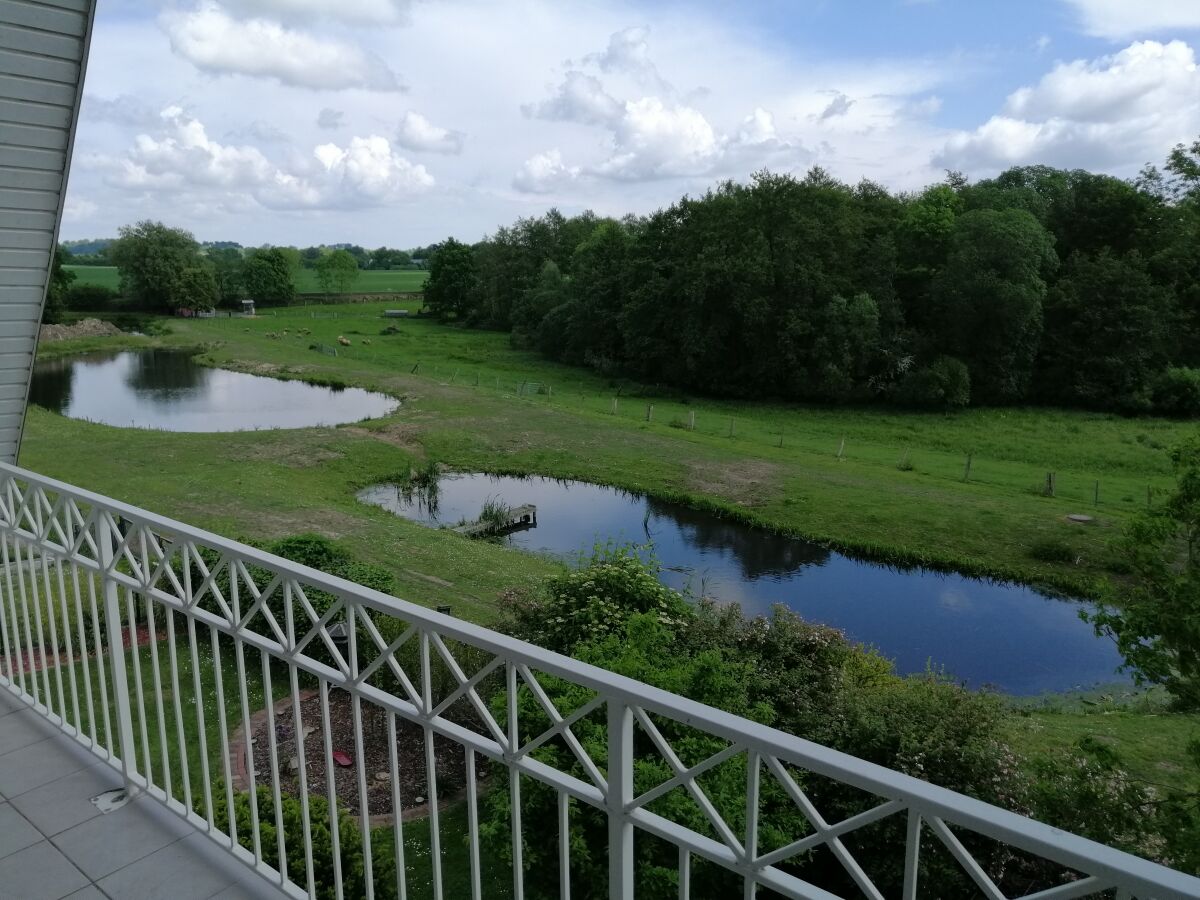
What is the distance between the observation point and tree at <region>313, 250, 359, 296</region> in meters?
92.1

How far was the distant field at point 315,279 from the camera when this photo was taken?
75.4 meters

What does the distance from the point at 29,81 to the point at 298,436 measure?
916 inches

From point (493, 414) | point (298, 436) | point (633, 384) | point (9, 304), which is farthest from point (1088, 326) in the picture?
point (9, 304)

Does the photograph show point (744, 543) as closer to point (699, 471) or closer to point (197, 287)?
point (699, 471)

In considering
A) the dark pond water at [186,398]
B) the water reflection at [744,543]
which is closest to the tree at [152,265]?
the dark pond water at [186,398]

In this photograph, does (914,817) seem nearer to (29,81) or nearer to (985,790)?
(29,81)

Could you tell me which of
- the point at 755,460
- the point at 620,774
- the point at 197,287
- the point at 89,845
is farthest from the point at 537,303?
the point at 620,774

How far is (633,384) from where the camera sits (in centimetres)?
4184

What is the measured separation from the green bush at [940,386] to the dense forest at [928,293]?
6 centimetres

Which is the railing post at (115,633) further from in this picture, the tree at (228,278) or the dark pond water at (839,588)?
the tree at (228,278)

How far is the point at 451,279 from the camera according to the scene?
70.5m

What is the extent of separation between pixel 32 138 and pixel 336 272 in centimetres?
9296

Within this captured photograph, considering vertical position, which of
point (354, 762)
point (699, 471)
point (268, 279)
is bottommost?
point (699, 471)

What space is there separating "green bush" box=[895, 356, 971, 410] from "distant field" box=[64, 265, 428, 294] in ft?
161
